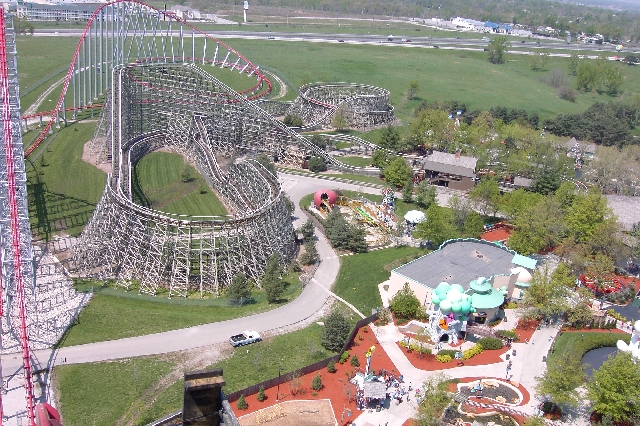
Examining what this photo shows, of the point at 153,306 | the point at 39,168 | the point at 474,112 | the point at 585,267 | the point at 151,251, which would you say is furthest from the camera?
the point at 474,112

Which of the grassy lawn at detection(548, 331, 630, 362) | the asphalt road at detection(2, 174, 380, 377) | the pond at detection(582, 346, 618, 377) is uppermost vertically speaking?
the asphalt road at detection(2, 174, 380, 377)

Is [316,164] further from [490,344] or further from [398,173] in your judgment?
[490,344]

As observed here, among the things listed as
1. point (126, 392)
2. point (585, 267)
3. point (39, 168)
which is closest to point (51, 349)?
point (126, 392)

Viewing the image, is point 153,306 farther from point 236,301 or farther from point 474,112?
point 474,112

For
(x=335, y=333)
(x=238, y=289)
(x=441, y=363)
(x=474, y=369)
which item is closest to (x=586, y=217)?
(x=474, y=369)

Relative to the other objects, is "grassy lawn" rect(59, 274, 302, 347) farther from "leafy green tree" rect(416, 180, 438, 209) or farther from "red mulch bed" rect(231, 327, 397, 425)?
"leafy green tree" rect(416, 180, 438, 209)

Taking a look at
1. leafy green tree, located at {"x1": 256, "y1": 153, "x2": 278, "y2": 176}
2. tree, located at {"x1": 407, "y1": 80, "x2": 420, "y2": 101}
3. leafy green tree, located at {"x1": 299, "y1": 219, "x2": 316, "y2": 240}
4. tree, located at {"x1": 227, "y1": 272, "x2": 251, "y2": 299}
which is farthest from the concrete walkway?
tree, located at {"x1": 407, "y1": 80, "x2": 420, "y2": 101}
